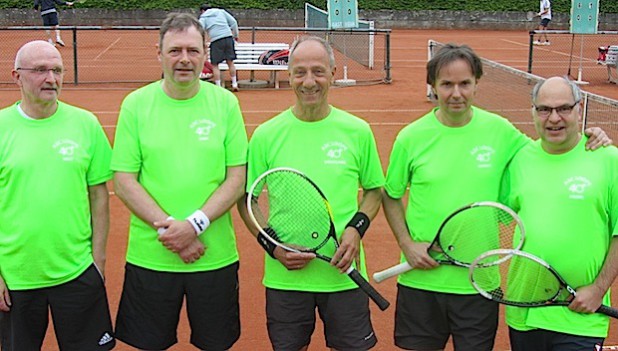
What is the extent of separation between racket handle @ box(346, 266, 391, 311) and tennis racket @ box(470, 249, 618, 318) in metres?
0.49

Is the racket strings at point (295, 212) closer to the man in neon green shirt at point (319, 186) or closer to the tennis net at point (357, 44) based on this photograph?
the man in neon green shirt at point (319, 186)

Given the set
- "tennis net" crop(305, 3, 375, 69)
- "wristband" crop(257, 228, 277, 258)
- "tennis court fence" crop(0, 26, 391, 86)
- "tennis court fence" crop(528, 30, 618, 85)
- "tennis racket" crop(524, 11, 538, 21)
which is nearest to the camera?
"wristband" crop(257, 228, 277, 258)

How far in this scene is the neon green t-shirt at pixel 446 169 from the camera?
400 cm

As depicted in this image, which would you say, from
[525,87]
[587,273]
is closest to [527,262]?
[587,273]

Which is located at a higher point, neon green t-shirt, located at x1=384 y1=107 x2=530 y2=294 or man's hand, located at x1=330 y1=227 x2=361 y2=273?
neon green t-shirt, located at x1=384 y1=107 x2=530 y2=294

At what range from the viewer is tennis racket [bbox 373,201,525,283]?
12.8 feet

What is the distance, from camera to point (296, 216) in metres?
4.09

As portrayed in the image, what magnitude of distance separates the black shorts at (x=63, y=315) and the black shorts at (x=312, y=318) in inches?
38.1

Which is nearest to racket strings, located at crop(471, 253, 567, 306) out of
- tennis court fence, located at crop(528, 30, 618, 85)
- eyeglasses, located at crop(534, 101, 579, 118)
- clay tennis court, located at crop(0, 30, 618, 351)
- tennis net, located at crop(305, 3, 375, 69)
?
eyeglasses, located at crop(534, 101, 579, 118)

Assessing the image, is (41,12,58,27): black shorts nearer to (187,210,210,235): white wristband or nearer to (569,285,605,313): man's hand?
(187,210,210,235): white wristband

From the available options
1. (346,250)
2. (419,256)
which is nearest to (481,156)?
(419,256)

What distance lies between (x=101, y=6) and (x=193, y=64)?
107 ft

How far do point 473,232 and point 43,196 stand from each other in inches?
88.2

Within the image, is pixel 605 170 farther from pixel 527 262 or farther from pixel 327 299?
pixel 327 299
